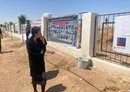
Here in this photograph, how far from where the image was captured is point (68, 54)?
9.99 m

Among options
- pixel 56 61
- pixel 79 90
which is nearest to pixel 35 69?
pixel 79 90

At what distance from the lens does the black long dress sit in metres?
6.00

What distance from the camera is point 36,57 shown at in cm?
612

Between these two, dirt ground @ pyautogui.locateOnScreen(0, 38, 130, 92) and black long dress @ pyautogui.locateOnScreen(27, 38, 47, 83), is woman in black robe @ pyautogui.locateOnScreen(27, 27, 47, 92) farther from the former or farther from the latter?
dirt ground @ pyautogui.locateOnScreen(0, 38, 130, 92)

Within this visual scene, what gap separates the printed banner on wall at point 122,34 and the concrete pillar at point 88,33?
4.05 feet

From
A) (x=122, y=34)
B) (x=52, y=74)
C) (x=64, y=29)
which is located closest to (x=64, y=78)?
(x=52, y=74)

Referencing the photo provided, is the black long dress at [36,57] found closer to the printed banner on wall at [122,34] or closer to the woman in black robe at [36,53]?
A: the woman in black robe at [36,53]

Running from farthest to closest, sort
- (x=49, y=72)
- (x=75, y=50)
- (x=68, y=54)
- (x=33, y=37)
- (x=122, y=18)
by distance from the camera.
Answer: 1. (x=68, y=54)
2. (x=75, y=50)
3. (x=49, y=72)
4. (x=122, y=18)
5. (x=33, y=37)

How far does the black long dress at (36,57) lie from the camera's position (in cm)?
600

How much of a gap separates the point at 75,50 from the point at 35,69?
3390 millimetres

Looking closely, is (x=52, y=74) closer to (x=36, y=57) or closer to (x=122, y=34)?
(x=36, y=57)

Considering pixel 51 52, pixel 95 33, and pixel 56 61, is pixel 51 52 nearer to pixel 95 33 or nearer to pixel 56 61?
pixel 56 61

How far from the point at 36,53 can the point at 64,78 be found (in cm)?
164

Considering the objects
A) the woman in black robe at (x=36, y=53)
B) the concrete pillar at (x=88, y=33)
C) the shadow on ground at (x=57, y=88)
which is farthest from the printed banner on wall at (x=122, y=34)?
the woman in black robe at (x=36, y=53)
